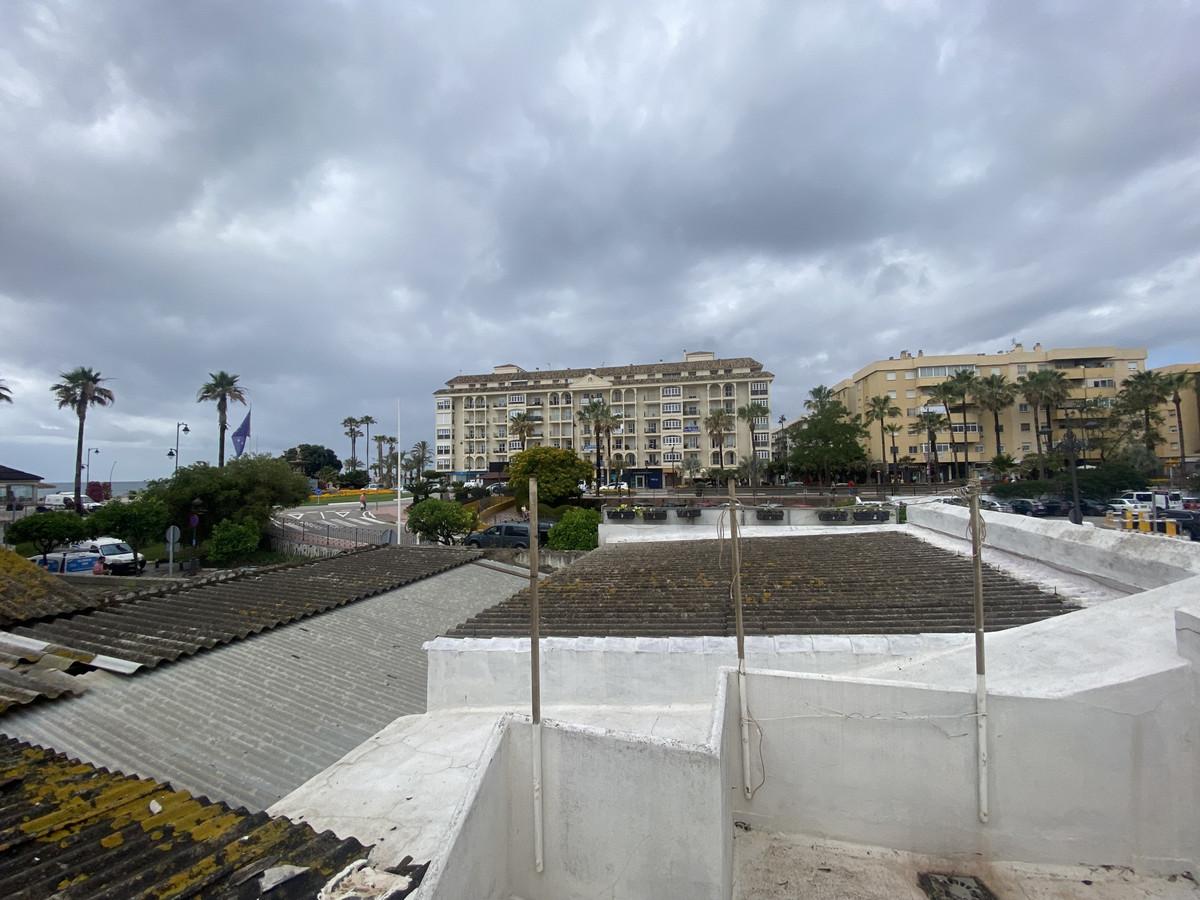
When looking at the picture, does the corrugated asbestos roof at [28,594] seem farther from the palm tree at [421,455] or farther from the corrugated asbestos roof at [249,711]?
the palm tree at [421,455]

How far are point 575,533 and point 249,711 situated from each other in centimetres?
2385

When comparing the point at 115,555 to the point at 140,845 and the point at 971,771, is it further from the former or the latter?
the point at 971,771

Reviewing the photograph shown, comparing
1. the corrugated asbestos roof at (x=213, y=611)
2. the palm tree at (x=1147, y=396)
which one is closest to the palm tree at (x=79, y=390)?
the corrugated asbestos roof at (x=213, y=611)

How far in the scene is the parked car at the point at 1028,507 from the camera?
34938mm

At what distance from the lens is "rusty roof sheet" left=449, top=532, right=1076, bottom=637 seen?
6859 millimetres

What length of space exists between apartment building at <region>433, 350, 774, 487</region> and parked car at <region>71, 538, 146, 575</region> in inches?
2134

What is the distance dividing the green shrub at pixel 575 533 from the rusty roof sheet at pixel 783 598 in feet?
58.5

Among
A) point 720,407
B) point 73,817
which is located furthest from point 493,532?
point 720,407

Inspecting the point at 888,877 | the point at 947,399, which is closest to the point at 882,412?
the point at 947,399

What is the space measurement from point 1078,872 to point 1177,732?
1311mm

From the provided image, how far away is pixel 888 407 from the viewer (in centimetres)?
6769

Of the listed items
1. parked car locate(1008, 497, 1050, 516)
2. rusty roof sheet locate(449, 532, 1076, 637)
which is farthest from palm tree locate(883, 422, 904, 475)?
rusty roof sheet locate(449, 532, 1076, 637)

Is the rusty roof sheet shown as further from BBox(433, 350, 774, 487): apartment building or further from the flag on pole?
BBox(433, 350, 774, 487): apartment building

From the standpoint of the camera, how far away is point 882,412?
64812 mm
